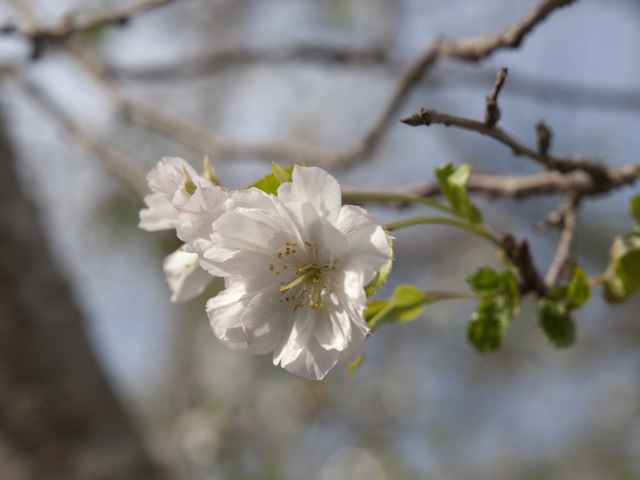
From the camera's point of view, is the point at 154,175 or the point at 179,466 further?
the point at 179,466

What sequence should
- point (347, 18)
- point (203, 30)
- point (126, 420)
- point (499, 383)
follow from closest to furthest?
point (126, 420), point (347, 18), point (203, 30), point (499, 383)

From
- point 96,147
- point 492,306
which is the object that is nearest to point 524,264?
point 492,306

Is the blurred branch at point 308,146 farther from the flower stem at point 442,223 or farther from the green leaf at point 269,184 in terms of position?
the green leaf at point 269,184

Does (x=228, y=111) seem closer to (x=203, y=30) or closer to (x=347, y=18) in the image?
(x=203, y=30)

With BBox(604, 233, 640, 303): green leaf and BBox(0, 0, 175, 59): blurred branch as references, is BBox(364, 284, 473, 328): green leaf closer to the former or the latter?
Answer: BBox(604, 233, 640, 303): green leaf

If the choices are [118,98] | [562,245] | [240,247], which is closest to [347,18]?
[118,98]
